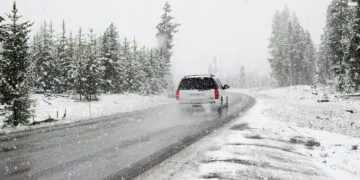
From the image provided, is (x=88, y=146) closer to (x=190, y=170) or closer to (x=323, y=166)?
(x=190, y=170)

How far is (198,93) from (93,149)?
10185 mm

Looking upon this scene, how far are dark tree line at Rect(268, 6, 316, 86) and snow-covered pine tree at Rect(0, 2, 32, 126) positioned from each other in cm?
5630

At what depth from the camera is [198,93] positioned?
728 inches

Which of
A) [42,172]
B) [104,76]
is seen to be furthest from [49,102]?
[42,172]

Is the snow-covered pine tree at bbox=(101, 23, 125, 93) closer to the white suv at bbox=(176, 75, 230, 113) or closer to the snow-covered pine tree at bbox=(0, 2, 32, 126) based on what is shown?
the snow-covered pine tree at bbox=(0, 2, 32, 126)

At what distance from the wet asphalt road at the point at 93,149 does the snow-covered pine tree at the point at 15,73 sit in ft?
29.2

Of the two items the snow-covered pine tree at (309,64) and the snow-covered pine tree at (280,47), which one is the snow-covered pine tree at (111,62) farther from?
the snow-covered pine tree at (309,64)

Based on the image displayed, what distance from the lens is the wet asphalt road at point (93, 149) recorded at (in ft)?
22.4

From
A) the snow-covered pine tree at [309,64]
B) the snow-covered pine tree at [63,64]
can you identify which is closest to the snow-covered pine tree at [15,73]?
the snow-covered pine tree at [63,64]

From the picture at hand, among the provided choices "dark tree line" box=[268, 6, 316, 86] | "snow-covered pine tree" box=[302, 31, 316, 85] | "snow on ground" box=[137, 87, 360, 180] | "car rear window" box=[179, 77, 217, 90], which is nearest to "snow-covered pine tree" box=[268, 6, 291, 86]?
"dark tree line" box=[268, 6, 316, 86]

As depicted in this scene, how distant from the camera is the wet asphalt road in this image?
22.4 ft

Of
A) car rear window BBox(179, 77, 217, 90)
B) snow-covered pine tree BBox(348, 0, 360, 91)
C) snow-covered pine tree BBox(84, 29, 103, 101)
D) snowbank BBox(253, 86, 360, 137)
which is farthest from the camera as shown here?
snow-covered pine tree BBox(84, 29, 103, 101)

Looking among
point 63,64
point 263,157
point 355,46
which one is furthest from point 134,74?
point 263,157

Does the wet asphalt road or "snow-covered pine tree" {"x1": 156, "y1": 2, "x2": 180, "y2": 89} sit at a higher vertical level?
"snow-covered pine tree" {"x1": 156, "y1": 2, "x2": 180, "y2": 89}
